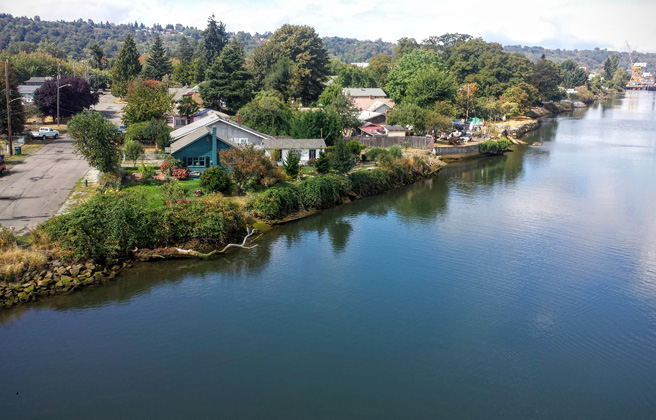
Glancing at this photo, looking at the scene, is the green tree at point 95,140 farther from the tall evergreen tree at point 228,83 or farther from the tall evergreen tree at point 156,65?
the tall evergreen tree at point 156,65

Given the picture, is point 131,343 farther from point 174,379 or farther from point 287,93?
point 287,93

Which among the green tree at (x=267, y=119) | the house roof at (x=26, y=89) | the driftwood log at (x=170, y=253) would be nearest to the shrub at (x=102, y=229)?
the driftwood log at (x=170, y=253)

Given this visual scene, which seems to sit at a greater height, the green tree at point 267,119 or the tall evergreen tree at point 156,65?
the tall evergreen tree at point 156,65

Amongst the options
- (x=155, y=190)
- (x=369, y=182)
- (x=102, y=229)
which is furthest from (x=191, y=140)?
(x=369, y=182)

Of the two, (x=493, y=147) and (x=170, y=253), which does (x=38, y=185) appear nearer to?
(x=170, y=253)

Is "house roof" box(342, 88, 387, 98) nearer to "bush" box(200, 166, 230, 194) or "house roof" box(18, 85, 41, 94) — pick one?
"house roof" box(18, 85, 41, 94)

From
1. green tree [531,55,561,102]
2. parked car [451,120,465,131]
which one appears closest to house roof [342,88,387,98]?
parked car [451,120,465,131]
